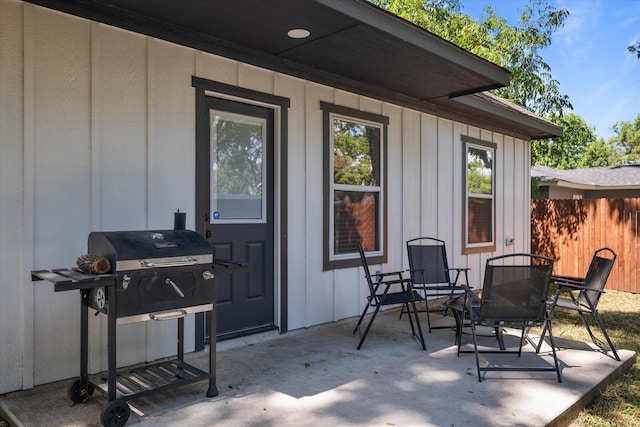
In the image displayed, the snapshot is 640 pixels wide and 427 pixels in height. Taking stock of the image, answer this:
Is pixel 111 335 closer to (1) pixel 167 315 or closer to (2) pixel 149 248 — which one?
(1) pixel 167 315

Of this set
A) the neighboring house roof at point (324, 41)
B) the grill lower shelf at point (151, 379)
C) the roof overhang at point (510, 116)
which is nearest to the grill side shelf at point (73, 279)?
the grill lower shelf at point (151, 379)

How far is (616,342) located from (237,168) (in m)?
4.00

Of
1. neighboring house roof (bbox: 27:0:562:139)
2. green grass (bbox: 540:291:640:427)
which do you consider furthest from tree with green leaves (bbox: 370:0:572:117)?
neighboring house roof (bbox: 27:0:562:139)

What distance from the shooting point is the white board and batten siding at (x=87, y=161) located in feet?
9.55

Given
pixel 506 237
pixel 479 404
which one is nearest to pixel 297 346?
pixel 479 404

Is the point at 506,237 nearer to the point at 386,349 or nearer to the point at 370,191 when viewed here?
the point at 370,191

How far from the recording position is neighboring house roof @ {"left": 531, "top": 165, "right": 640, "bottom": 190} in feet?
45.8

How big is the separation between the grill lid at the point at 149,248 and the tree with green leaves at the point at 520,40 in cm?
1226

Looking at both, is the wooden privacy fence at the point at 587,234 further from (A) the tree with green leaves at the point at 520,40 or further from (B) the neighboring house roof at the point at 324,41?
(A) the tree with green leaves at the point at 520,40

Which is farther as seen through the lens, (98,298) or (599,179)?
(599,179)

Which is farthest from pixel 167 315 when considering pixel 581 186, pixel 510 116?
pixel 581 186

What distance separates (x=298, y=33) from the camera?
3689 millimetres

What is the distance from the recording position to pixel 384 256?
5555 millimetres

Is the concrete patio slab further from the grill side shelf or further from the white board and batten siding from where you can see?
the grill side shelf
